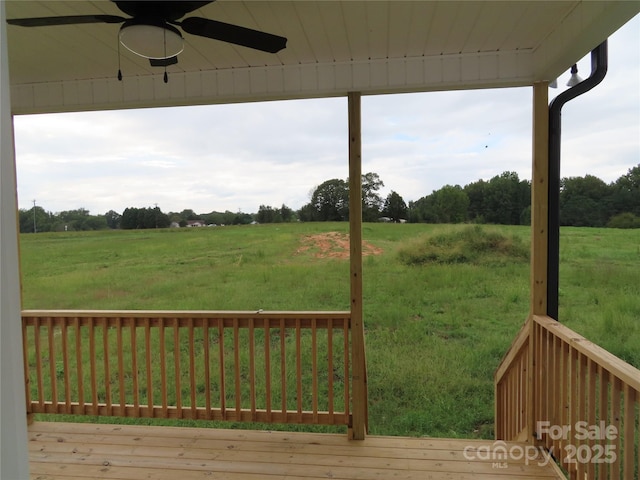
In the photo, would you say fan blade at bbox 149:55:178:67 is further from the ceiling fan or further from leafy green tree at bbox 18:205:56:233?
leafy green tree at bbox 18:205:56:233

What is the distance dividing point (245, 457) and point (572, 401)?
1.95 metres

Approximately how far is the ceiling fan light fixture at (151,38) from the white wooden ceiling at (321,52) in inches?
16.2

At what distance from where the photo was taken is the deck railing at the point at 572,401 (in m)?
1.61

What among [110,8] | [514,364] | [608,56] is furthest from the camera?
[514,364]

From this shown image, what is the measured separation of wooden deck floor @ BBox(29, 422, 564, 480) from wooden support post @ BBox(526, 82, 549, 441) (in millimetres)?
443

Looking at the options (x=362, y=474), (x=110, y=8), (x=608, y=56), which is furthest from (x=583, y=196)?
(x=110, y=8)

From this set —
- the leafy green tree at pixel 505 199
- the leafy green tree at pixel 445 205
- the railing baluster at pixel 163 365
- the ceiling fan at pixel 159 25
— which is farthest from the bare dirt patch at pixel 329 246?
the ceiling fan at pixel 159 25

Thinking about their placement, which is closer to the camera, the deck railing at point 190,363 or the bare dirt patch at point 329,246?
the deck railing at point 190,363

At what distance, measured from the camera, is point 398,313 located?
3600 mm

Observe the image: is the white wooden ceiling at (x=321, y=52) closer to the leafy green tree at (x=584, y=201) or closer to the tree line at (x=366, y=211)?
the leafy green tree at (x=584, y=201)

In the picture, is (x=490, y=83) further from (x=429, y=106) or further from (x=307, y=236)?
(x=307, y=236)

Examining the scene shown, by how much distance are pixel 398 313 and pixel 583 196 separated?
5.86 ft

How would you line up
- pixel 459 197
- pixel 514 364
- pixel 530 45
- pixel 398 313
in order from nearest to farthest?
1. pixel 530 45
2. pixel 514 364
3. pixel 459 197
4. pixel 398 313

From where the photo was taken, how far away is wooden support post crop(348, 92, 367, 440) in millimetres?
2568
